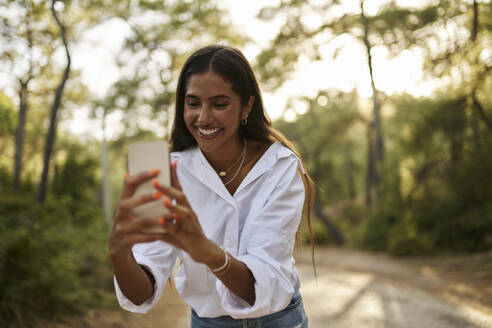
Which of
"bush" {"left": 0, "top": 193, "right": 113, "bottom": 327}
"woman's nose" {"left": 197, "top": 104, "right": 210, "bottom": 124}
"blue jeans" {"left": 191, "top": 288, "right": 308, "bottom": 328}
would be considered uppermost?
"woman's nose" {"left": 197, "top": 104, "right": 210, "bottom": 124}

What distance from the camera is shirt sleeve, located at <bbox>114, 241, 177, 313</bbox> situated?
151cm

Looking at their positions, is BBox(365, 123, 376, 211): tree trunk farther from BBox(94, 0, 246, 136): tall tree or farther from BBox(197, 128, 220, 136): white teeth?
BBox(197, 128, 220, 136): white teeth

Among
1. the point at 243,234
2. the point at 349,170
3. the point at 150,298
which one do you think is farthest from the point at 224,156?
the point at 349,170

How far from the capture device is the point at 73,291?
5.65 meters

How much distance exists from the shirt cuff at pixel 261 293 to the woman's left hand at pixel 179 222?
0.86ft

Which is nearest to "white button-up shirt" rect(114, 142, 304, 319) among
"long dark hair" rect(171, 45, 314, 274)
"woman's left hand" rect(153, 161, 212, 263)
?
"long dark hair" rect(171, 45, 314, 274)

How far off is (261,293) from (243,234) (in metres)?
0.28

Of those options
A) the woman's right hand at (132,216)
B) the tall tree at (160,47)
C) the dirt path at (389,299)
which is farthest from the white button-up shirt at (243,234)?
the tall tree at (160,47)

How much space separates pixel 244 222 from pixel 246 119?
0.52 metres

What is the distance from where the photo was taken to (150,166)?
1133mm

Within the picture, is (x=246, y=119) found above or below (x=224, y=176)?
above

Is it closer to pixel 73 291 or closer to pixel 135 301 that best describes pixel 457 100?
pixel 73 291

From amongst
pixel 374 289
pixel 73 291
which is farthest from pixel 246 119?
pixel 374 289

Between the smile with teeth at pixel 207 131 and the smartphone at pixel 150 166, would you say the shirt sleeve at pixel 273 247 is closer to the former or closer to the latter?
the smile with teeth at pixel 207 131
